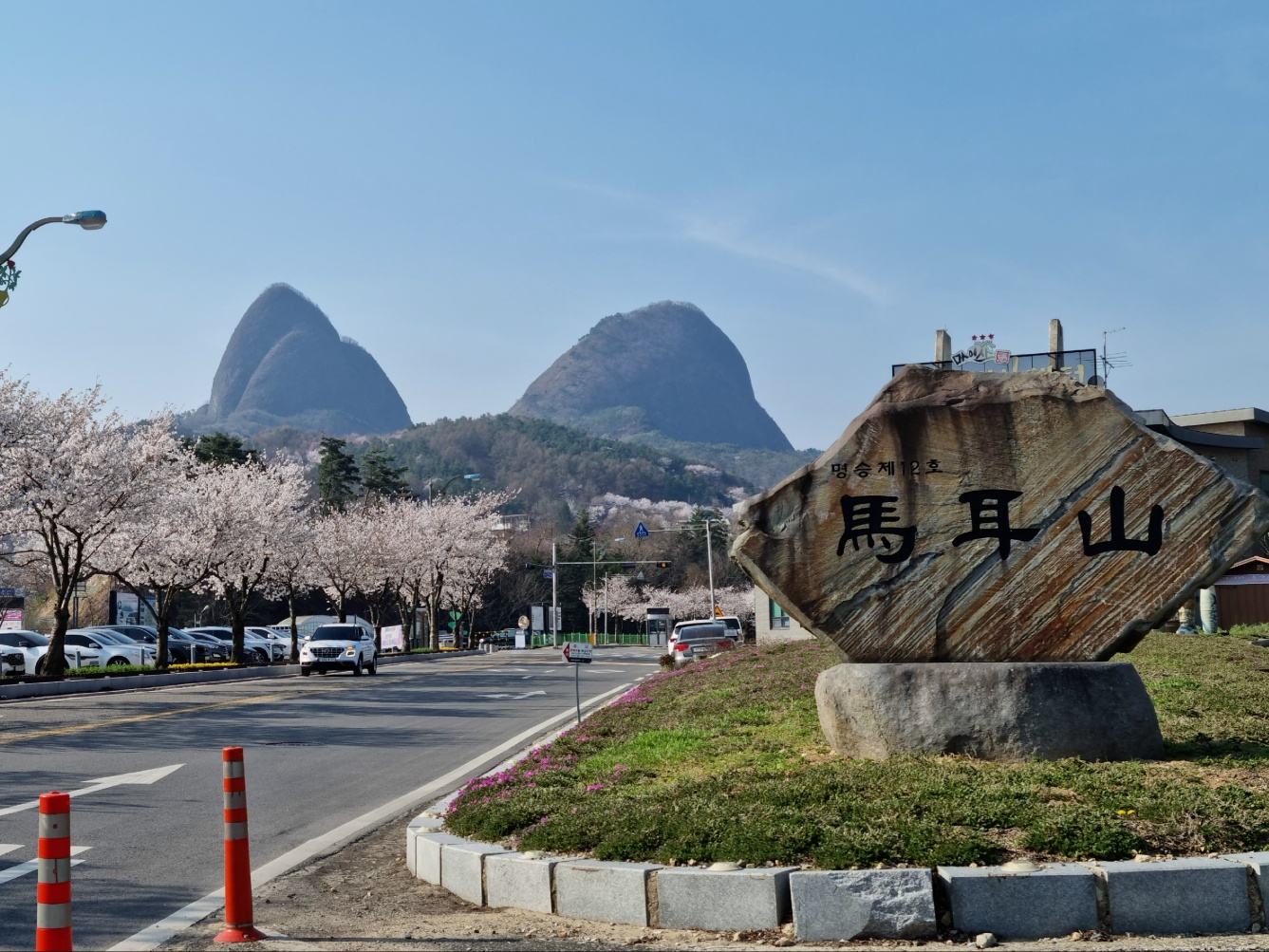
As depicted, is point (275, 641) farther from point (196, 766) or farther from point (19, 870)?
point (19, 870)

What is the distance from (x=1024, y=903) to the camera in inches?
216

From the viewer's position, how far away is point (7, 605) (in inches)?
2233

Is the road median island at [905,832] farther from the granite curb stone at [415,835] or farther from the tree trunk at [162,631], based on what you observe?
the tree trunk at [162,631]

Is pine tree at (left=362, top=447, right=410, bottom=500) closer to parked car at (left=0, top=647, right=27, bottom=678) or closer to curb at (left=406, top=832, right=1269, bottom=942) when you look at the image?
parked car at (left=0, top=647, right=27, bottom=678)

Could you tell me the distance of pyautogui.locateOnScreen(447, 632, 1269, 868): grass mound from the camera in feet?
19.8

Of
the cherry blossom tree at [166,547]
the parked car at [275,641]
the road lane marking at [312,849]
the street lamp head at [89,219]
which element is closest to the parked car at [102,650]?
the cherry blossom tree at [166,547]

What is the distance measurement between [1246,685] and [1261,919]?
7.44 m

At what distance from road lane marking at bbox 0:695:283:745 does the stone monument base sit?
11.9 meters

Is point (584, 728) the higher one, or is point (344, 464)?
point (344, 464)

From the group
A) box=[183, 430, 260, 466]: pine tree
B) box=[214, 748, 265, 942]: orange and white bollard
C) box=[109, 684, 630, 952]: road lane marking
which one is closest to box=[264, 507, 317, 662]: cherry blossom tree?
box=[183, 430, 260, 466]: pine tree

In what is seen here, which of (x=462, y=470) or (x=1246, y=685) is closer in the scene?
(x=1246, y=685)

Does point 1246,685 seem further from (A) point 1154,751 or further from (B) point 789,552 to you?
(B) point 789,552

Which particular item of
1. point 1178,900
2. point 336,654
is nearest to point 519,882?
point 1178,900

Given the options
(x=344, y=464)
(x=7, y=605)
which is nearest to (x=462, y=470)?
(x=344, y=464)
